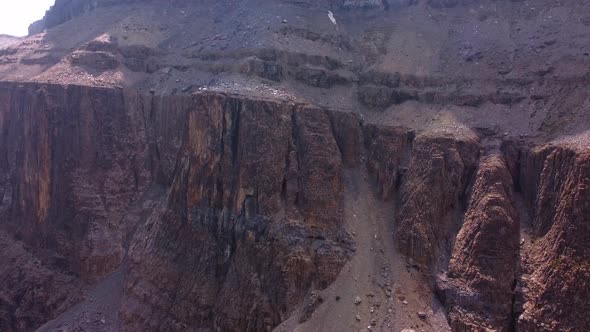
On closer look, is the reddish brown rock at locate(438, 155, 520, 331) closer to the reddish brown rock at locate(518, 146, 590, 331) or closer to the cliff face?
the cliff face

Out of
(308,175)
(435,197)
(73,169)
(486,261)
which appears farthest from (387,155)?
(73,169)

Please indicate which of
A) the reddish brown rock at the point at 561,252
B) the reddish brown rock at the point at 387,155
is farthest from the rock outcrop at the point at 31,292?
the reddish brown rock at the point at 561,252

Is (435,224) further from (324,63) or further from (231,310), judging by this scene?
(324,63)

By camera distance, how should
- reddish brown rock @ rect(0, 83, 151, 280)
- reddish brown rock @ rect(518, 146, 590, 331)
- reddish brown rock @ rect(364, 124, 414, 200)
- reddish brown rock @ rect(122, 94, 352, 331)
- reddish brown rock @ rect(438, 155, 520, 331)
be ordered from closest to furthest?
1. reddish brown rock @ rect(518, 146, 590, 331)
2. reddish brown rock @ rect(438, 155, 520, 331)
3. reddish brown rock @ rect(122, 94, 352, 331)
4. reddish brown rock @ rect(364, 124, 414, 200)
5. reddish brown rock @ rect(0, 83, 151, 280)

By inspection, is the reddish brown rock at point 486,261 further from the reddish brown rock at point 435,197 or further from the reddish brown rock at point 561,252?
the reddish brown rock at point 435,197

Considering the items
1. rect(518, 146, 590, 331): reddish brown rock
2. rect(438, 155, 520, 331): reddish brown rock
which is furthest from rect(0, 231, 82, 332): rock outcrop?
rect(518, 146, 590, 331): reddish brown rock

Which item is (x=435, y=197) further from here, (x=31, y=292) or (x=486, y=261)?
(x=31, y=292)
